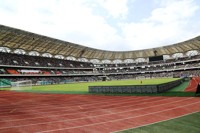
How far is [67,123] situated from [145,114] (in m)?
4.37

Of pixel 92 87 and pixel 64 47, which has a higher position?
pixel 64 47

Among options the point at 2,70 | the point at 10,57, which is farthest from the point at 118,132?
the point at 10,57

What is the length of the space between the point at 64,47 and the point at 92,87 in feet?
179

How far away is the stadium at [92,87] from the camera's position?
32.2 feet

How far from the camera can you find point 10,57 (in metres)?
65.1

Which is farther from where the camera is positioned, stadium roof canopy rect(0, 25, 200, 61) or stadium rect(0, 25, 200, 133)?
stadium roof canopy rect(0, 25, 200, 61)

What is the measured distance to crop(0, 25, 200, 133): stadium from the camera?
9812mm

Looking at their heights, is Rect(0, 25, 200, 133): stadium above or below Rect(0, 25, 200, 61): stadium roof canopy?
below

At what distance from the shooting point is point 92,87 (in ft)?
86.3

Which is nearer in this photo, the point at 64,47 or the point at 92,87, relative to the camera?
the point at 92,87

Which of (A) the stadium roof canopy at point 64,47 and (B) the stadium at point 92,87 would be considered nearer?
(B) the stadium at point 92,87

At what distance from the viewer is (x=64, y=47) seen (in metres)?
78.2

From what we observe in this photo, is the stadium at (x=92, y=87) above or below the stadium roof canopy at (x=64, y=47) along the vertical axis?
below

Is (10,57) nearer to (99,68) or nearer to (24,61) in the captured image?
(24,61)
